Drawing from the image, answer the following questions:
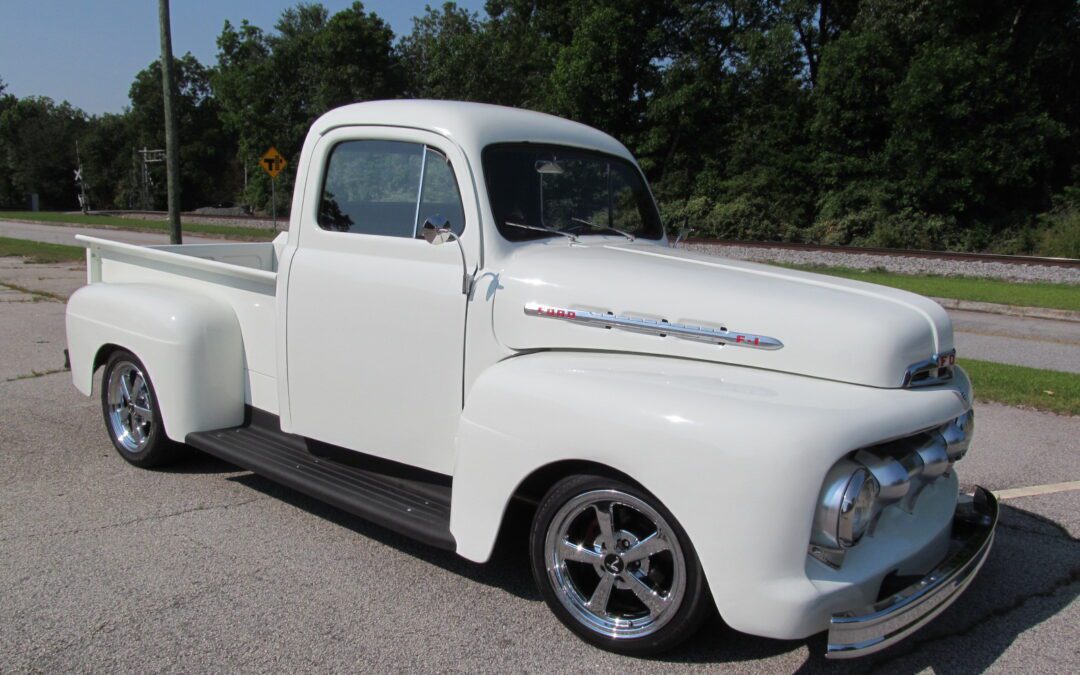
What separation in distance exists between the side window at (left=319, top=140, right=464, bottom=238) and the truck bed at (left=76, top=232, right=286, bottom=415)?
1.75 ft

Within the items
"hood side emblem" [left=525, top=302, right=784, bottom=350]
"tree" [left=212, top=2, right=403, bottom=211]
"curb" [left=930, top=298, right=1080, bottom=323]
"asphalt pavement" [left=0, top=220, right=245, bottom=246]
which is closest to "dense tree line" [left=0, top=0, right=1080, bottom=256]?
"tree" [left=212, top=2, right=403, bottom=211]

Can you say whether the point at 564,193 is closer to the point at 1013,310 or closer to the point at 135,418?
the point at 135,418

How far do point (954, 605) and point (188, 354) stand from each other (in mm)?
3948

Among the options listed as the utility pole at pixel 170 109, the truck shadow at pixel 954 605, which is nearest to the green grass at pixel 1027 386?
the truck shadow at pixel 954 605

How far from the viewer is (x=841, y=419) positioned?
262 centimetres

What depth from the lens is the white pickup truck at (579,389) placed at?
2596 mm

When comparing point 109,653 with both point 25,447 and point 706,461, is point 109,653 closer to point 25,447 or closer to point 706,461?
point 706,461

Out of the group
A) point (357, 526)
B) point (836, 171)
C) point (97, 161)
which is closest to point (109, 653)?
point (357, 526)

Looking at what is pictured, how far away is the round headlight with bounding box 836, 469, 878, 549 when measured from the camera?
2541mm

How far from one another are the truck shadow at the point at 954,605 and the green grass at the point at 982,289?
955cm

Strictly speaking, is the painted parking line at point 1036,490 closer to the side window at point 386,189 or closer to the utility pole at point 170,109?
the side window at point 386,189

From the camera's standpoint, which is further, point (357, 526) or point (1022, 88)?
A: point (1022, 88)

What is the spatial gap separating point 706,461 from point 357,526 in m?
2.23

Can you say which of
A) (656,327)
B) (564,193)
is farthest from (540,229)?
(656,327)
